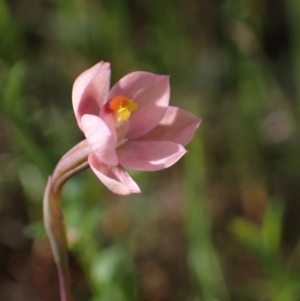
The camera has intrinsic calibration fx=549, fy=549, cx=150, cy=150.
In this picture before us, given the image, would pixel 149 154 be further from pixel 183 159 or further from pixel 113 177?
pixel 183 159

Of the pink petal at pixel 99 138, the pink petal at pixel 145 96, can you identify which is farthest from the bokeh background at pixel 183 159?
the pink petal at pixel 99 138

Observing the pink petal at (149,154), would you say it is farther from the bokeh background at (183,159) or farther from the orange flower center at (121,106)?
the bokeh background at (183,159)

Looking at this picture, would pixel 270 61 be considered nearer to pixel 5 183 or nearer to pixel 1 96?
pixel 5 183

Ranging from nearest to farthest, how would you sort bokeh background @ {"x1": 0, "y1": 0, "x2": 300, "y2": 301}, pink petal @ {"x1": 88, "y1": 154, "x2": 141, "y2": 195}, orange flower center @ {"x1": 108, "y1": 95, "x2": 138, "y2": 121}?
1. pink petal @ {"x1": 88, "y1": 154, "x2": 141, "y2": 195}
2. orange flower center @ {"x1": 108, "y1": 95, "x2": 138, "y2": 121}
3. bokeh background @ {"x1": 0, "y1": 0, "x2": 300, "y2": 301}

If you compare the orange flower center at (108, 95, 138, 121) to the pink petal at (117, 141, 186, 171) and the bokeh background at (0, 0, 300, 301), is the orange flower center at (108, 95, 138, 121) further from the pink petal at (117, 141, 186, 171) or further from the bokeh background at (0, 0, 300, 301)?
the bokeh background at (0, 0, 300, 301)

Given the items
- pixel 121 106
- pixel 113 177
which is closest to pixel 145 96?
pixel 121 106

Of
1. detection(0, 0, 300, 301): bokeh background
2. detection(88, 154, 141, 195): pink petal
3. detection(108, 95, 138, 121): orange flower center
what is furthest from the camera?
detection(0, 0, 300, 301): bokeh background

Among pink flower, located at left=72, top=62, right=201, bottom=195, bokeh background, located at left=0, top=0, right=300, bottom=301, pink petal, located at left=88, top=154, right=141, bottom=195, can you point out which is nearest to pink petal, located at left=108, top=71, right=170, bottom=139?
pink flower, located at left=72, top=62, right=201, bottom=195
